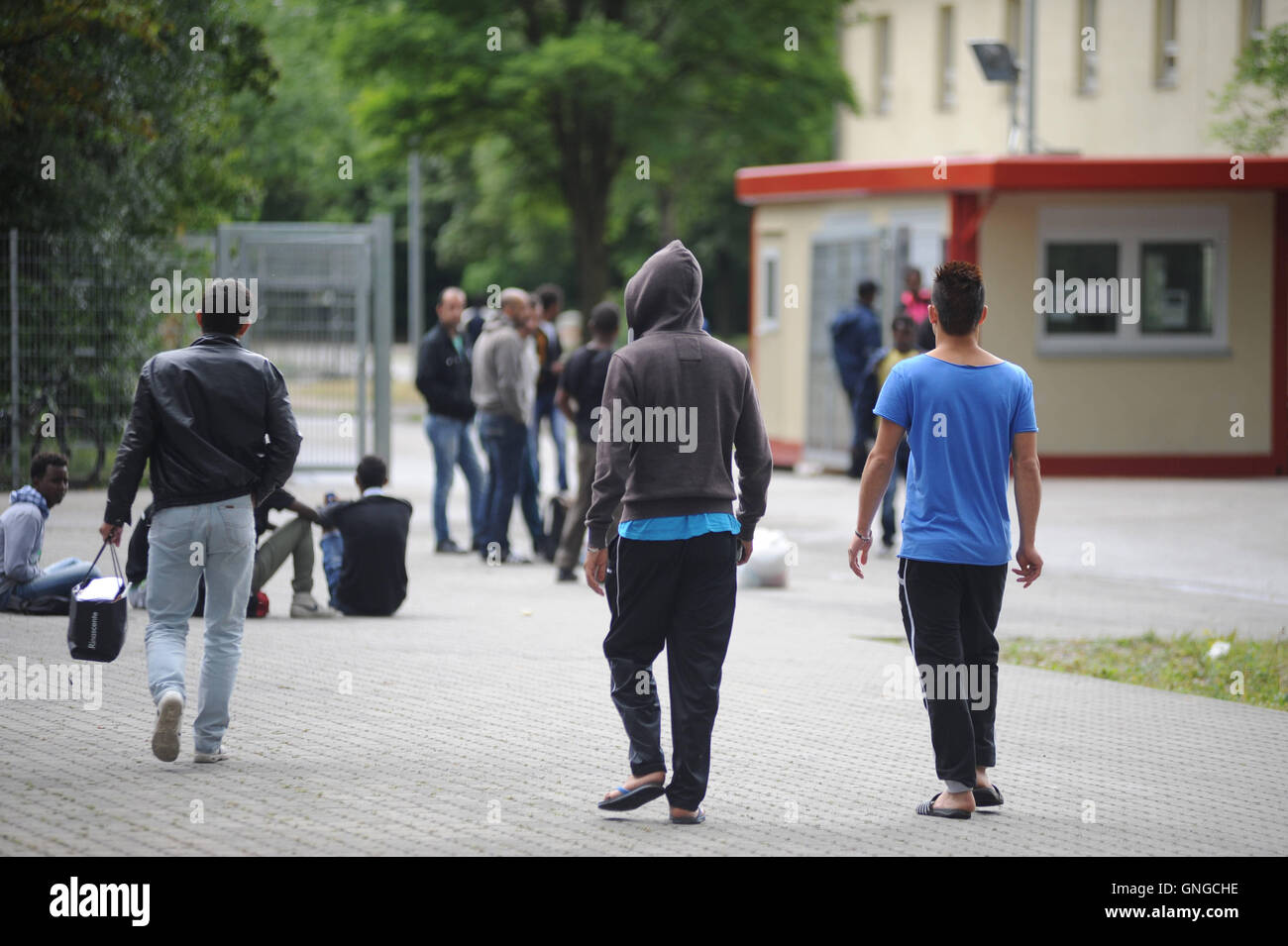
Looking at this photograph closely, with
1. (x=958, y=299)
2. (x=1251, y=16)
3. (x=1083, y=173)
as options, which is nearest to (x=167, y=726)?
(x=958, y=299)

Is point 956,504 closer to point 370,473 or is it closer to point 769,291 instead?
point 370,473

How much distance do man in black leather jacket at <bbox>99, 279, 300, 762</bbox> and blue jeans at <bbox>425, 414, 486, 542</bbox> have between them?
7333 millimetres

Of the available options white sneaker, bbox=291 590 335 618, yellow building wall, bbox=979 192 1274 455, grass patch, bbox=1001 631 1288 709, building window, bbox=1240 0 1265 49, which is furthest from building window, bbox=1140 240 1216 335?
building window, bbox=1240 0 1265 49

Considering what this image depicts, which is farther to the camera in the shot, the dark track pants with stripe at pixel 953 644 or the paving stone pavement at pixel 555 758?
the dark track pants with stripe at pixel 953 644

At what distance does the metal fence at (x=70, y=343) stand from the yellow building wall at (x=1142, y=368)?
8.87 meters

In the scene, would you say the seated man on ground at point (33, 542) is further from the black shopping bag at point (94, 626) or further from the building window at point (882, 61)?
the building window at point (882, 61)

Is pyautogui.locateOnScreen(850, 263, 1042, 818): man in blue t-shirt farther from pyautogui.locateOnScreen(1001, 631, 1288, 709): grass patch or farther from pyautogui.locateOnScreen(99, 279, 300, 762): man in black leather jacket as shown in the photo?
pyautogui.locateOnScreen(1001, 631, 1288, 709): grass patch

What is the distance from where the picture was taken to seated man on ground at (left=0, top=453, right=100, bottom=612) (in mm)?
9656

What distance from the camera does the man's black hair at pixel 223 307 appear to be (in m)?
6.68

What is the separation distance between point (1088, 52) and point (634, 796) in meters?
32.3

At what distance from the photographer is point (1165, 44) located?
33.9 meters

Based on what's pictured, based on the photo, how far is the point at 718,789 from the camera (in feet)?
21.5

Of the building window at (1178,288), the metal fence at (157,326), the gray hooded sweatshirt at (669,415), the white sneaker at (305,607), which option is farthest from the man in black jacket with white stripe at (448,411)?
the building window at (1178,288)
